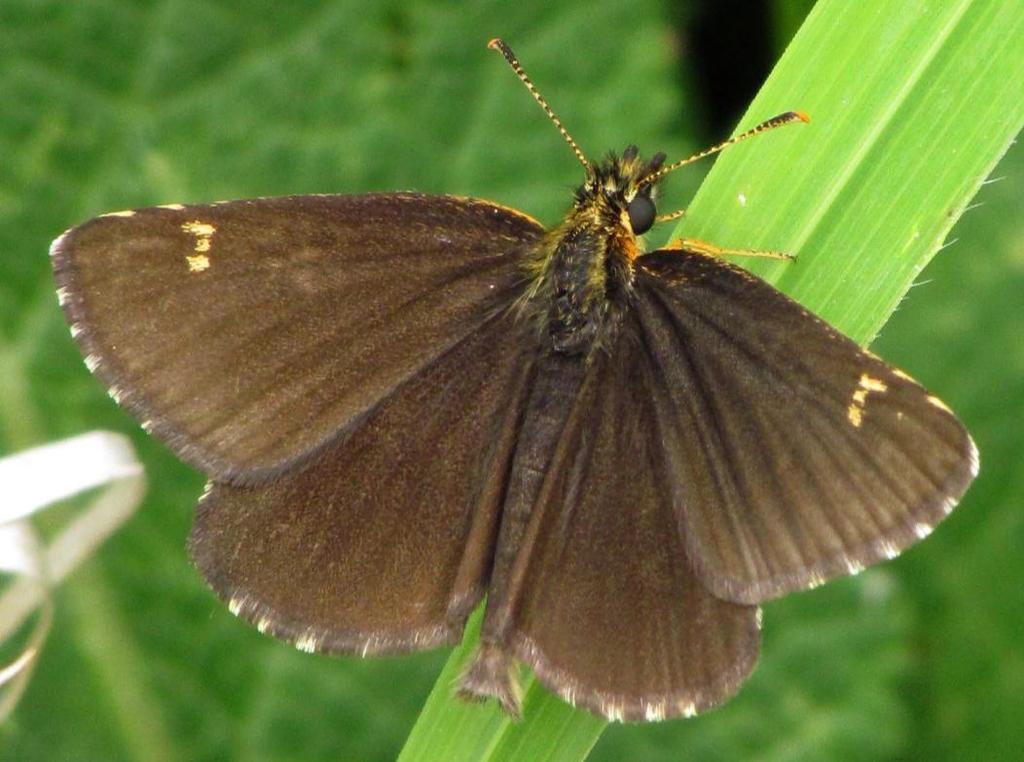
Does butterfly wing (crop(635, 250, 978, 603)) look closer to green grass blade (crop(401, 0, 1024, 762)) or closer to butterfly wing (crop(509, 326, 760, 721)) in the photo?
butterfly wing (crop(509, 326, 760, 721))

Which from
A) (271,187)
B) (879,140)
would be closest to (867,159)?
(879,140)

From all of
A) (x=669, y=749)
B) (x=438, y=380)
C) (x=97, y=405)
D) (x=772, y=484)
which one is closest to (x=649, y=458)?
(x=772, y=484)

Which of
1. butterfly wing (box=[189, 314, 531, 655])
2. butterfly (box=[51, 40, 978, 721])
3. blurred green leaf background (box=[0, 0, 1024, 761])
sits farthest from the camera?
blurred green leaf background (box=[0, 0, 1024, 761])

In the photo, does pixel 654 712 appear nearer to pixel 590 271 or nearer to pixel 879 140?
pixel 590 271

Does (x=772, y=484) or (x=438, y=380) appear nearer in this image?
(x=772, y=484)

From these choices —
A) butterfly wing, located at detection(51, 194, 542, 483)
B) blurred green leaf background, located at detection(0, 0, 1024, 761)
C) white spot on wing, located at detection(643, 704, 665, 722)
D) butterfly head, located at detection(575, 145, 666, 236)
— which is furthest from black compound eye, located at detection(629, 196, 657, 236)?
blurred green leaf background, located at detection(0, 0, 1024, 761)

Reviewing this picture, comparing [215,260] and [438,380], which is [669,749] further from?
[215,260]
